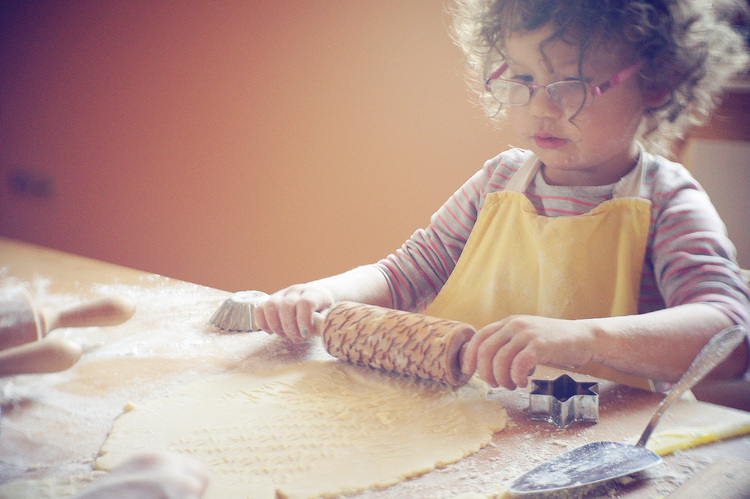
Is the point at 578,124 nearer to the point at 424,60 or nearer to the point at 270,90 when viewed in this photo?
the point at 424,60

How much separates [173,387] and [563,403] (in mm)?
437

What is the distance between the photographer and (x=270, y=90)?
2.12 meters

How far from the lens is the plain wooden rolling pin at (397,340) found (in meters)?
0.64

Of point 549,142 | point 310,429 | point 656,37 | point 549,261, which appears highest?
point 656,37

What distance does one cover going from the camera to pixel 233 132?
219 centimetres

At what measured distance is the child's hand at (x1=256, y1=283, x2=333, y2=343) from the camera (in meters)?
0.81

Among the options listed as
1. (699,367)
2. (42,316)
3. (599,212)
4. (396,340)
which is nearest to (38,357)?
(42,316)

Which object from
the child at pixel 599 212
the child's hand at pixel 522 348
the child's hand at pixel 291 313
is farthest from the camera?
the child's hand at pixel 291 313

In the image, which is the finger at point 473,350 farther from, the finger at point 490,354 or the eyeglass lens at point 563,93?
the eyeglass lens at point 563,93

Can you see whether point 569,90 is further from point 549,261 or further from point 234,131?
point 234,131

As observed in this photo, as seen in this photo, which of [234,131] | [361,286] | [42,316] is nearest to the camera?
[42,316]

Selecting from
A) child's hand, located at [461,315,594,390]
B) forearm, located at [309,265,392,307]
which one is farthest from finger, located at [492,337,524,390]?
forearm, located at [309,265,392,307]

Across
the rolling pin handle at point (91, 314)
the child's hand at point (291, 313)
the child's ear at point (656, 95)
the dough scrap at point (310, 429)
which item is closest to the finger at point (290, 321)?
the child's hand at point (291, 313)

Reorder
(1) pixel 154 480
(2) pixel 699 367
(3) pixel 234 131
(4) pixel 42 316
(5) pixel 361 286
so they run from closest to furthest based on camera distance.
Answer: (1) pixel 154 480 < (2) pixel 699 367 < (4) pixel 42 316 < (5) pixel 361 286 < (3) pixel 234 131
